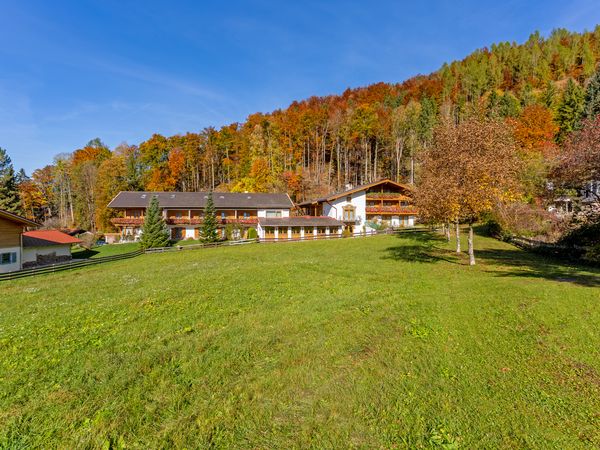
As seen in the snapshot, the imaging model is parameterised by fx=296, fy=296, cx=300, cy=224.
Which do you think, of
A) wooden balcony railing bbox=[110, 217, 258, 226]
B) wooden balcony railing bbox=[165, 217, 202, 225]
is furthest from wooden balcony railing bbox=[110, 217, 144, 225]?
wooden balcony railing bbox=[165, 217, 202, 225]

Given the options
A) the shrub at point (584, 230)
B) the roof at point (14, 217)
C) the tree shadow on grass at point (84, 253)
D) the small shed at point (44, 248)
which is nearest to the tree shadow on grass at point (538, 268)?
the shrub at point (584, 230)

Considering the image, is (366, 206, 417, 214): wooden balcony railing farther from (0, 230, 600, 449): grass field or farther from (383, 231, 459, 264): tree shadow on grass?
(0, 230, 600, 449): grass field

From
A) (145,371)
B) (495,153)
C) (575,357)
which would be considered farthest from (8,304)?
(495,153)

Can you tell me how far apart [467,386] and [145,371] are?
23.1ft

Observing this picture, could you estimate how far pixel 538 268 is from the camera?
1881 cm

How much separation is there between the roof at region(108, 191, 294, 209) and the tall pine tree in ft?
76.3

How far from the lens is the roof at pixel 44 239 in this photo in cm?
3562

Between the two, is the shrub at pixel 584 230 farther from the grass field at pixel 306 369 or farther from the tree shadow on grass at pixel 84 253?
the tree shadow on grass at pixel 84 253

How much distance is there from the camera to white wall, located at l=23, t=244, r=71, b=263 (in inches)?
1363

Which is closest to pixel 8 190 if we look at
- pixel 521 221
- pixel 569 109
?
pixel 521 221

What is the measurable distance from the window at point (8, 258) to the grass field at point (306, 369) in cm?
2181

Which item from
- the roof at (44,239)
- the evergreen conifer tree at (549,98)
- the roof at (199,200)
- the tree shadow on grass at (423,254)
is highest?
the evergreen conifer tree at (549,98)

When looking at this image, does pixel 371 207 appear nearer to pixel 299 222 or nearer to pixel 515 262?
pixel 299 222

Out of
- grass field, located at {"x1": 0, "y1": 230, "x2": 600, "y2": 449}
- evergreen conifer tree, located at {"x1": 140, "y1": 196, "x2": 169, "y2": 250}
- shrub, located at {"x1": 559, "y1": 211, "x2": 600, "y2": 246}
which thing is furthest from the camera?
evergreen conifer tree, located at {"x1": 140, "y1": 196, "x2": 169, "y2": 250}
